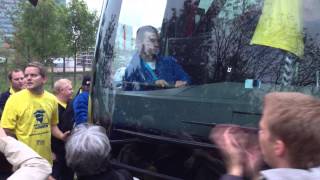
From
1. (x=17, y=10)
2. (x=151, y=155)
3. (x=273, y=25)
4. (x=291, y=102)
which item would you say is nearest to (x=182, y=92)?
(x=151, y=155)

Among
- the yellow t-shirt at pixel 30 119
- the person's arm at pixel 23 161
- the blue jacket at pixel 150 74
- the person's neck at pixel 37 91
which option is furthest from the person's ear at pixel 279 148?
Result: the person's neck at pixel 37 91

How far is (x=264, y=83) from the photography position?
3.46 meters

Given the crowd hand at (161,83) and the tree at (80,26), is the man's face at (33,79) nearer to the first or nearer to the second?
the crowd hand at (161,83)

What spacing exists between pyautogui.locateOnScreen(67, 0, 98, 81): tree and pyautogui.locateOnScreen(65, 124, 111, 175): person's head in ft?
68.9

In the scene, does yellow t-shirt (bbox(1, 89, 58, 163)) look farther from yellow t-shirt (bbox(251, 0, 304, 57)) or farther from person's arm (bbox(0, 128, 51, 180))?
person's arm (bbox(0, 128, 51, 180))

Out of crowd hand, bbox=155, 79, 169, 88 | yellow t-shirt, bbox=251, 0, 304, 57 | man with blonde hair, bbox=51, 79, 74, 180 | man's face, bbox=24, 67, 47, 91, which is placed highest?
yellow t-shirt, bbox=251, 0, 304, 57

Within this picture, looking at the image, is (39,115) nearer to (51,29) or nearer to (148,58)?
(148,58)

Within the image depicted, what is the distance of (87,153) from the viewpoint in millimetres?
2793

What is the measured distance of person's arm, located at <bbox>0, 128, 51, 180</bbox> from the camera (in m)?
2.41

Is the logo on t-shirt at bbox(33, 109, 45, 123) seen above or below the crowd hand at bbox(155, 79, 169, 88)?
below

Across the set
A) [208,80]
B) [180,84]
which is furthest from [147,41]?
[208,80]

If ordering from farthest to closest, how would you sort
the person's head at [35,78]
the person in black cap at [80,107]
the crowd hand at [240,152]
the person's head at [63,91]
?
the person's head at [63,91] → the person in black cap at [80,107] → the person's head at [35,78] → the crowd hand at [240,152]

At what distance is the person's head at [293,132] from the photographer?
1.74 metres

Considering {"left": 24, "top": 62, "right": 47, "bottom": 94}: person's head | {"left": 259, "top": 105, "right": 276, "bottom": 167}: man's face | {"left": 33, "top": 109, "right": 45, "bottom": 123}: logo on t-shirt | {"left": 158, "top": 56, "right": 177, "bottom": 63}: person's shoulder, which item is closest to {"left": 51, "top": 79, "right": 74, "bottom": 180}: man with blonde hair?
{"left": 33, "top": 109, "right": 45, "bottom": 123}: logo on t-shirt
